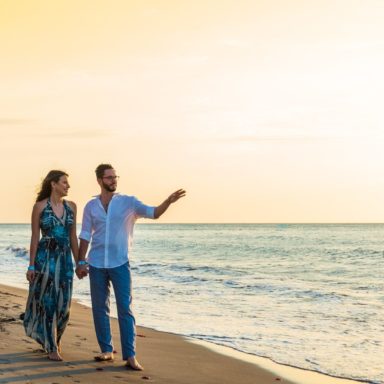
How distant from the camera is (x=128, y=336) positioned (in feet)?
22.4

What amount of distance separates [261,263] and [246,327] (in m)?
21.0

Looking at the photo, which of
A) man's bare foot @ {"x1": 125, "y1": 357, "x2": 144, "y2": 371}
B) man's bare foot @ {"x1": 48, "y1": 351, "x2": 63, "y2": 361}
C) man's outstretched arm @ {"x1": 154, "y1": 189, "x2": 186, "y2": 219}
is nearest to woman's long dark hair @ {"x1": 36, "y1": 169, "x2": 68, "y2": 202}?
man's outstretched arm @ {"x1": 154, "y1": 189, "x2": 186, "y2": 219}

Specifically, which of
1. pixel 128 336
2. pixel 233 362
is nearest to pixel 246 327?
pixel 233 362

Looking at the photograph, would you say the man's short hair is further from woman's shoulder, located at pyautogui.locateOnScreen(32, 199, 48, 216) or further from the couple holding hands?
woman's shoulder, located at pyautogui.locateOnScreen(32, 199, 48, 216)

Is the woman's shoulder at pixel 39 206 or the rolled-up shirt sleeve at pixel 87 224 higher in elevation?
the woman's shoulder at pixel 39 206

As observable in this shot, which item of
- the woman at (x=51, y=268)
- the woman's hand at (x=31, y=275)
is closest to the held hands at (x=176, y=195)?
the woman at (x=51, y=268)

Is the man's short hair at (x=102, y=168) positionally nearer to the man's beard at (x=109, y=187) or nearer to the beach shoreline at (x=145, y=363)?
the man's beard at (x=109, y=187)

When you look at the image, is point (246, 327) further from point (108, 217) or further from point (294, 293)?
point (294, 293)

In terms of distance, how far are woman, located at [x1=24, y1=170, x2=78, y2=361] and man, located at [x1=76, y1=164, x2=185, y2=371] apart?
0.19 metres

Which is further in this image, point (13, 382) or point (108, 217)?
point (108, 217)

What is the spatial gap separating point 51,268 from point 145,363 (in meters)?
1.51

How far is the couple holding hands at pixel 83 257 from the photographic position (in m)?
6.81

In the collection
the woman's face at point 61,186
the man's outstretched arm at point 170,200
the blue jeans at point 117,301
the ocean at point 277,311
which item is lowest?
the ocean at point 277,311

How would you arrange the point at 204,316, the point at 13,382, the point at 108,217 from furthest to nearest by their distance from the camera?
the point at 204,316, the point at 108,217, the point at 13,382
